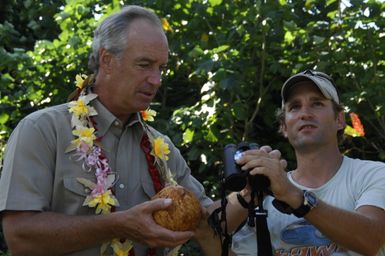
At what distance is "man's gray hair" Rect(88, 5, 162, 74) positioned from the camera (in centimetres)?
285

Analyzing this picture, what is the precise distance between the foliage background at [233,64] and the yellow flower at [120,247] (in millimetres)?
2440

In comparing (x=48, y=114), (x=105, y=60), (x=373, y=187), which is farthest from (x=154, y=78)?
(x=373, y=187)

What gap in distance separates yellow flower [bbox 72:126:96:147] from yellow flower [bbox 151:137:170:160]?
1.04 ft

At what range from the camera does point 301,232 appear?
3049 mm

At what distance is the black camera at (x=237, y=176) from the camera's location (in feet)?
8.58

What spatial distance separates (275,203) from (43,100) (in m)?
3.91

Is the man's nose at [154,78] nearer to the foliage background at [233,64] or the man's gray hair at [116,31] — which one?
the man's gray hair at [116,31]

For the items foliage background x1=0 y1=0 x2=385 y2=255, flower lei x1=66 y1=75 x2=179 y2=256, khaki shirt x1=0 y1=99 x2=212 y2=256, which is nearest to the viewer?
khaki shirt x1=0 y1=99 x2=212 y2=256

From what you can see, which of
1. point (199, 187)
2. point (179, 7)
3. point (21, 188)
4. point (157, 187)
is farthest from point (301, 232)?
point (179, 7)

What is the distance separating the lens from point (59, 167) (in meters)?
2.65

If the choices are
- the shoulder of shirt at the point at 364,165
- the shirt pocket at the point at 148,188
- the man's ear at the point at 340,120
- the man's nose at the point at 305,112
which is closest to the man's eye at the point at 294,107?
the man's nose at the point at 305,112

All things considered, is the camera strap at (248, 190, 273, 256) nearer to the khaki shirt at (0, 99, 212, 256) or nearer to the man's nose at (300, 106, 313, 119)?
the khaki shirt at (0, 99, 212, 256)

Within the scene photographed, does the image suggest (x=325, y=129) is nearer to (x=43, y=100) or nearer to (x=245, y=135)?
(x=245, y=135)

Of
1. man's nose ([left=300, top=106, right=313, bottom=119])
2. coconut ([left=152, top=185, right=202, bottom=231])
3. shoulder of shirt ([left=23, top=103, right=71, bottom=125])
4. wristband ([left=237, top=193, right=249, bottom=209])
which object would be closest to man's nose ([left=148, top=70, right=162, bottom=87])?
shoulder of shirt ([left=23, top=103, right=71, bottom=125])
